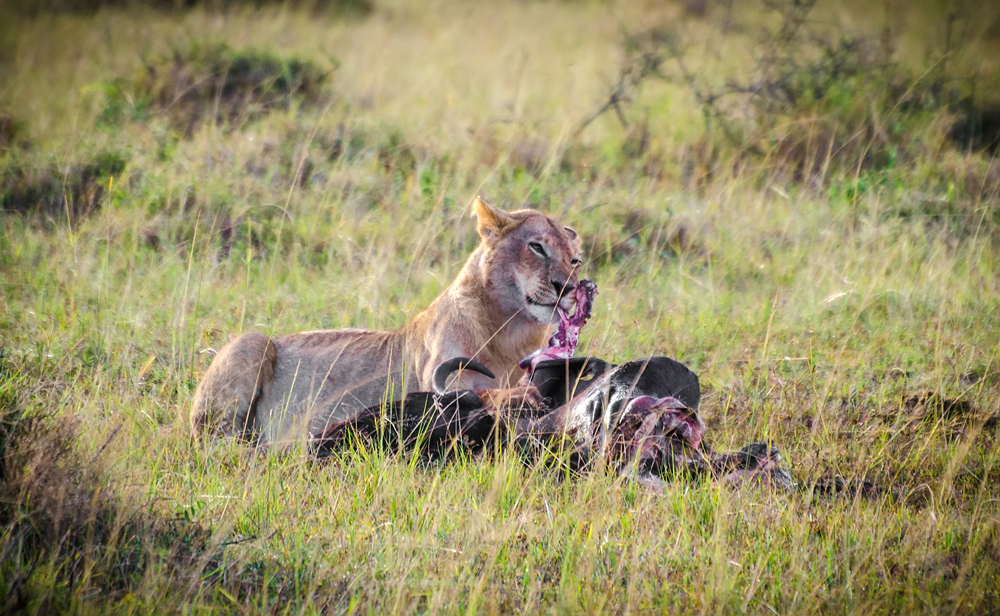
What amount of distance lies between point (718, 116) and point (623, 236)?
262cm

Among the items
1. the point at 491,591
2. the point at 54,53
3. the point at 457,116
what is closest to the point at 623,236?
the point at 457,116

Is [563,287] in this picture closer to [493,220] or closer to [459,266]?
[493,220]

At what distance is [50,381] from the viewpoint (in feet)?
15.5

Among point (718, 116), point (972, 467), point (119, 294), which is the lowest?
point (119, 294)

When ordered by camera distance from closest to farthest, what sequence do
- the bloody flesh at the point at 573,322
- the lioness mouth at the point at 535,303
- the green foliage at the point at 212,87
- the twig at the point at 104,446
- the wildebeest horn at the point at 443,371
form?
the twig at the point at 104,446, the wildebeest horn at the point at 443,371, the bloody flesh at the point at 573,322, the lioness mouth at the point at 535,303, the green foliage at the point at 212,87

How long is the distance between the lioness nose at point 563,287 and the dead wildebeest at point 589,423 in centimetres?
53

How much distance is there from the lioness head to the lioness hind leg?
1308 mm

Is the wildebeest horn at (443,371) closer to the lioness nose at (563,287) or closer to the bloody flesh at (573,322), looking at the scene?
the bloody flesh at (573,322)

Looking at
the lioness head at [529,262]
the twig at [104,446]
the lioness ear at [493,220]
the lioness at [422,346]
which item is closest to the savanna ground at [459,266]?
the twig at [104,446]

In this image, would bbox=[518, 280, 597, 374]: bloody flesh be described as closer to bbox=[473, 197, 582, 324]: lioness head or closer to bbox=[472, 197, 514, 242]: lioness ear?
bbox=[473, 197, 582, 324]: lioness head

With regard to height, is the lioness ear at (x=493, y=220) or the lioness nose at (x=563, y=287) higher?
the lioness ear at (x=493, y=220)

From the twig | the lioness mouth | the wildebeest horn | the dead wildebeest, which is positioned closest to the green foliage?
the lioness mouth

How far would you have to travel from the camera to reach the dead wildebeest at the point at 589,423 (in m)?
3.82

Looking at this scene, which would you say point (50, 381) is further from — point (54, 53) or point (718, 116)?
point (54, 53)
